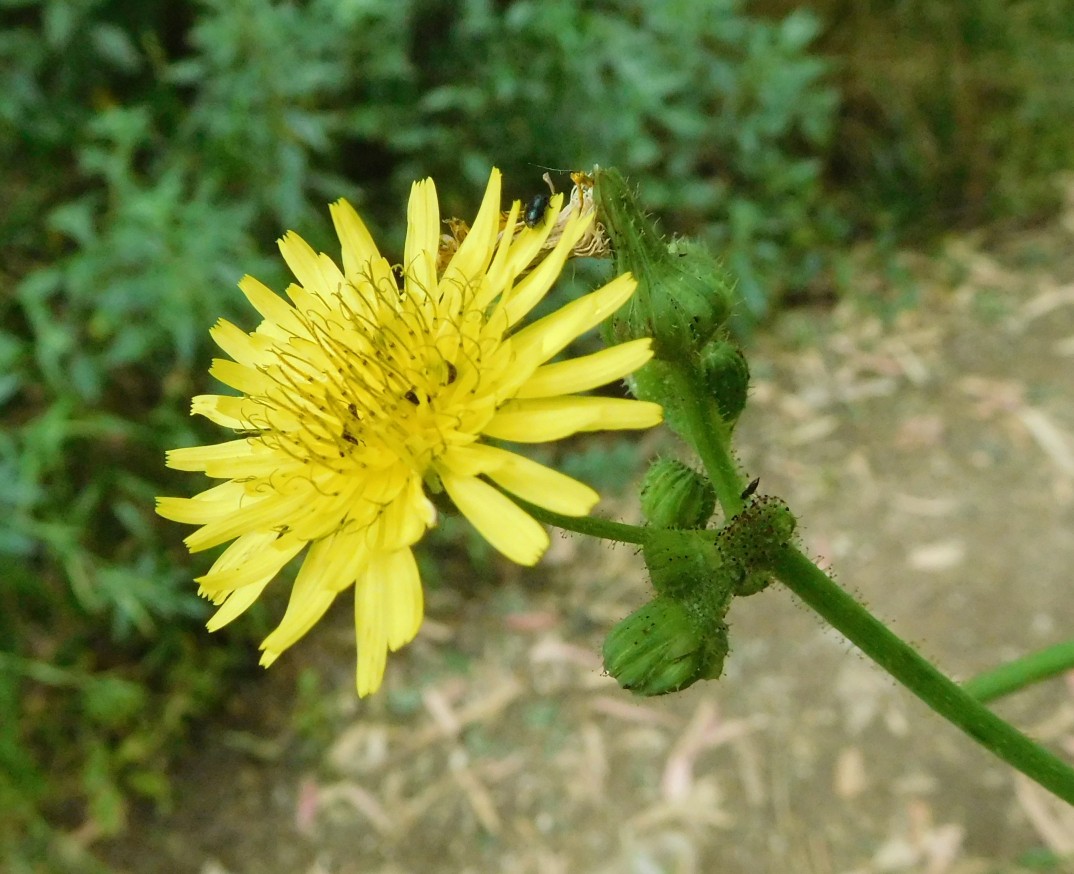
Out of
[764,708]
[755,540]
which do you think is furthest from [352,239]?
[764,708]

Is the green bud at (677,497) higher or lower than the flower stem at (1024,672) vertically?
higher

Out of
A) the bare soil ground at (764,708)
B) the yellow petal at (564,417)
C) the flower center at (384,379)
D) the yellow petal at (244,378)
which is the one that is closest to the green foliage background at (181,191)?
the bare soil ground at (764,708)

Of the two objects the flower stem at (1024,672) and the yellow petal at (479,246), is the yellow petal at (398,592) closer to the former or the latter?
the yellow petal at (479,246)

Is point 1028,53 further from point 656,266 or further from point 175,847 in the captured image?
point 175,847

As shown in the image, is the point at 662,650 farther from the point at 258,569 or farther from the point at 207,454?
the point at 207,454

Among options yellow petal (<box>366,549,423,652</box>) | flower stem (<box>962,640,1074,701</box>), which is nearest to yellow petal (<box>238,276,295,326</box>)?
yellow petal (<box>366,549,423,652</box>)

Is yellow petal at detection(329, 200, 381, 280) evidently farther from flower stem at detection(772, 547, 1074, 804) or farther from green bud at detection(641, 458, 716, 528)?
flower stem at detection(772, 547, 1074, 804)

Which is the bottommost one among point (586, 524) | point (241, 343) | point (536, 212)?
point (586, 524)

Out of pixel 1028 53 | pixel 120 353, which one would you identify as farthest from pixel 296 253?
pixel 1028 53
